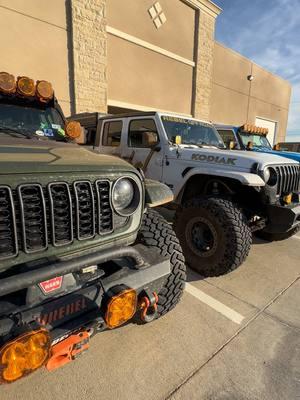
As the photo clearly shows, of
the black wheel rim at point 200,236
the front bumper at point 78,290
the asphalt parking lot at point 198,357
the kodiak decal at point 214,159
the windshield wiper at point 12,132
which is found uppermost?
the windshield wiper at point 12,132

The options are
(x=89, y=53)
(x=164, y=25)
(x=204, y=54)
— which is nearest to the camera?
(x=89, y=53)

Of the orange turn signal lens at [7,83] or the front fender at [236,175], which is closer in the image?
the orange turn signal lens at [7,83]

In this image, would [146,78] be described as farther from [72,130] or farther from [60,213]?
[60,213]

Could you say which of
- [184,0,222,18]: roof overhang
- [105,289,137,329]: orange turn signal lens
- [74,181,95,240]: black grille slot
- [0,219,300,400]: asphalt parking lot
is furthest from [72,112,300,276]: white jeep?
[184,0,222,18]: roof overhang

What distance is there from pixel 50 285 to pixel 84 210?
0.44 meters

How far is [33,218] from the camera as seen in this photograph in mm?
1338

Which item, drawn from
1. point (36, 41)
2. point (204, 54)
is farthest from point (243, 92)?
point (36, 41)

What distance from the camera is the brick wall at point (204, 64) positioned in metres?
12.5

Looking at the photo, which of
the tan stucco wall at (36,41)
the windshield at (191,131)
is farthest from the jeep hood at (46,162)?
the tan stucco wall at (36,41)

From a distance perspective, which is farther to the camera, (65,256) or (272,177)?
(272,177)

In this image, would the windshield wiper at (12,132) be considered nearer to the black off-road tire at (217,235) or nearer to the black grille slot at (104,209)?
the black grille slot at (104,209)

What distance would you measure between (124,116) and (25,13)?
5.60 m

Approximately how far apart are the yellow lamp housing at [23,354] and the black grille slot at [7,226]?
39cm

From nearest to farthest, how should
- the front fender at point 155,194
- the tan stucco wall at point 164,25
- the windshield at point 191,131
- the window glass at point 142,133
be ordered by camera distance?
the front fender at point 155,194 → the window glass at point 142,133 → the windshield at point 191,131 → the tan stucco wall at point 164,25
